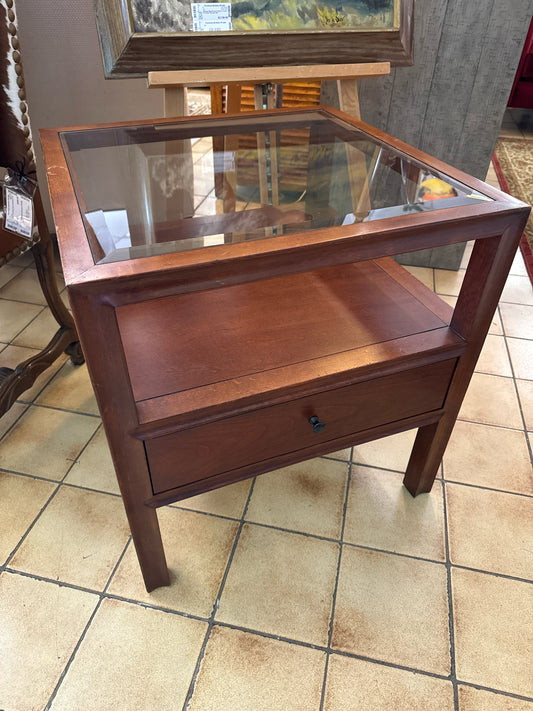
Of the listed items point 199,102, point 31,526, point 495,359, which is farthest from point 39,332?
point 199,102

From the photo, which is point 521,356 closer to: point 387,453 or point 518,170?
point 387,453

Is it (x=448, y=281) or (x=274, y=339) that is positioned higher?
(x=274, y=339)

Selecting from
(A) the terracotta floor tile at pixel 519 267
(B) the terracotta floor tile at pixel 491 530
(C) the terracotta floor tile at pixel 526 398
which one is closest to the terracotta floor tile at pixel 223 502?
(B) the terracotta floor tile at pixel 491 530

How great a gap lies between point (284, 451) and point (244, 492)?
0.37m

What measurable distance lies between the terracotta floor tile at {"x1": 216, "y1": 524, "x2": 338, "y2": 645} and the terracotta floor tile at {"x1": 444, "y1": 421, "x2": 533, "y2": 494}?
0.47 meters

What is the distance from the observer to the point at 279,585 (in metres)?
1.14

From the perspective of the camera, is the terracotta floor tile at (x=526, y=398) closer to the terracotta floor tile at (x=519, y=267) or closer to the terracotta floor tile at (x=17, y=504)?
the terracotta floor tile at (x=519, y=267)

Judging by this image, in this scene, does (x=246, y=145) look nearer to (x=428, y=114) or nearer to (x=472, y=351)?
(x=472, y=351)

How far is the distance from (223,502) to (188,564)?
7.4 inches

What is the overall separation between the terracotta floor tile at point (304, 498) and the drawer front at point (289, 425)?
1.06ft

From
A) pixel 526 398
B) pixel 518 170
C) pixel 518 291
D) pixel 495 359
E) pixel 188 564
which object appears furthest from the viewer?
pixel 518 170

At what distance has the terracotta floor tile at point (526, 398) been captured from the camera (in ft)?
5.21

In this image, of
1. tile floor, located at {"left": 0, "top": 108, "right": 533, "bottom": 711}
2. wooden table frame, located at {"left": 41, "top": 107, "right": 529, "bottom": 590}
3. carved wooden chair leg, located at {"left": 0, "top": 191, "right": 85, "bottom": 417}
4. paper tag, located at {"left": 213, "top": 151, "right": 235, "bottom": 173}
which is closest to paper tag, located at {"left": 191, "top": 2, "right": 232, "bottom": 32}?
paper tag, located at {"left": 213, "top": 151, "right": 235, "bottom": 173}

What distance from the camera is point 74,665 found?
3.29 feet
